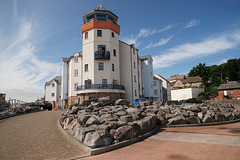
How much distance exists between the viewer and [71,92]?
117 ft

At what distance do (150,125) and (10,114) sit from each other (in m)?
16.7

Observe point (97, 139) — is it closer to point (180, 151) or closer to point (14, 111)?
point (180, 151)

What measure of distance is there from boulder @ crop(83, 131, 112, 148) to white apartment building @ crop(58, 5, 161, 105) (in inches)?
866

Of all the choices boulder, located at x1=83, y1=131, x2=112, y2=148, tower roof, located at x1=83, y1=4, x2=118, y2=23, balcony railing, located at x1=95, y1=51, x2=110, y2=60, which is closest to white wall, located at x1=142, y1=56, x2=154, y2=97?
tower roof, located at x1=83, y1=4, x2=118, y2=23

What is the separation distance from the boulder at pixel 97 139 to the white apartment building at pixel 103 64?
22.0 metres

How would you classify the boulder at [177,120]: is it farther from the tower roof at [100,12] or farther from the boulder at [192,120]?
the tower roof at [100,12]

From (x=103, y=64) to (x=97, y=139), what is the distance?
987 inches

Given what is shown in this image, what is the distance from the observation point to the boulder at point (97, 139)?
6.56 metres

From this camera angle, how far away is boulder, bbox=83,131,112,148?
6.56 m

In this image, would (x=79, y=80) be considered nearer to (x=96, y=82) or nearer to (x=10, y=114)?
(x=96, y=82)

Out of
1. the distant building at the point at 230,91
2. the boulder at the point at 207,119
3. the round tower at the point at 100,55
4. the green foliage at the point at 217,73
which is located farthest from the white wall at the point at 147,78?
the boulder at the point at 207,119

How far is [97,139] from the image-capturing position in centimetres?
663

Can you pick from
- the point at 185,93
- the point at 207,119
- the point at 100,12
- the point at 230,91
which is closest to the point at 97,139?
the point at 207,119

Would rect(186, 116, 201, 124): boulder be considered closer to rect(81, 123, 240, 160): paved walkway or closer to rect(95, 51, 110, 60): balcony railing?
rect(81, 123, 240, 160): paved walkway
